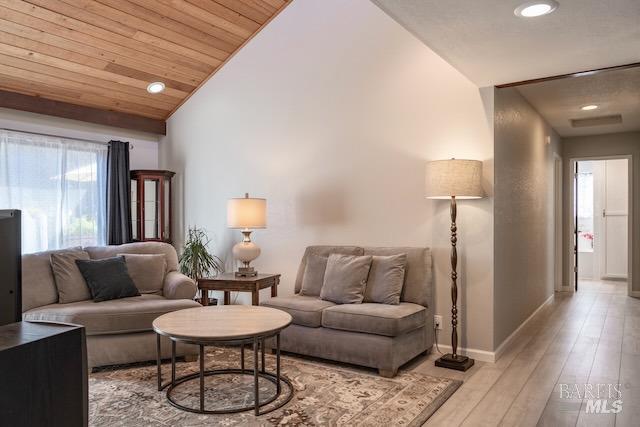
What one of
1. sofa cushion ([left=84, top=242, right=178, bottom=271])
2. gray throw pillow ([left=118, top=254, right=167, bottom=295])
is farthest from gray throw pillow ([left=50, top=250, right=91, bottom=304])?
gray throw pillow ([left=118, top=254, right=167, bottom=295])

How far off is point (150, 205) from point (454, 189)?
3.67 m

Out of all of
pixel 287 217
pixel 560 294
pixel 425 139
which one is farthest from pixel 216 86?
pixel 560 294

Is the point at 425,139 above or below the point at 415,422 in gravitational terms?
above

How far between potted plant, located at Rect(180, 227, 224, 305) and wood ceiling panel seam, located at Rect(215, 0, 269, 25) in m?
2.43

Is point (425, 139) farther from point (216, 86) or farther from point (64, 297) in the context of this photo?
point (64, 297)

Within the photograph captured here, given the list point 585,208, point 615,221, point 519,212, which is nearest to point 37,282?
point 519,212

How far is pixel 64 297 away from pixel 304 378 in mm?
2069

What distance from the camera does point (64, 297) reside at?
3889 mm

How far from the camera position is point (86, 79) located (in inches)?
190

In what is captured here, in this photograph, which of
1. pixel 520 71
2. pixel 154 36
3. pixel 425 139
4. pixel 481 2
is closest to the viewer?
pixel 481 2

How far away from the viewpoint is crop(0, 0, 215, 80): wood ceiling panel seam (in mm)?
3809

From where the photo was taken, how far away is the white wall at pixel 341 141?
3.87 meters

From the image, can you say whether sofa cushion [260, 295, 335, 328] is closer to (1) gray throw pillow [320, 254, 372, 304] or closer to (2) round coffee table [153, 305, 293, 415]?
(1) gray throw pillow [320, 254, 372, 304]

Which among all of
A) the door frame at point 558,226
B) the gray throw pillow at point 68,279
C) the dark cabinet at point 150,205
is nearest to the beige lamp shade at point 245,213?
the gray throw pillow at point 68,279
